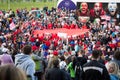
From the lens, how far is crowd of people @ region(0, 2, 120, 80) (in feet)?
20.1

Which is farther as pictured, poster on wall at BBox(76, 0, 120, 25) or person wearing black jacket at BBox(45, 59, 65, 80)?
poster on wall at BBox(76, 0, 120, 25)

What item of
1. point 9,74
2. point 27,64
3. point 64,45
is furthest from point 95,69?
point 64,45

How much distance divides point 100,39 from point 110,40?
28.2 inches

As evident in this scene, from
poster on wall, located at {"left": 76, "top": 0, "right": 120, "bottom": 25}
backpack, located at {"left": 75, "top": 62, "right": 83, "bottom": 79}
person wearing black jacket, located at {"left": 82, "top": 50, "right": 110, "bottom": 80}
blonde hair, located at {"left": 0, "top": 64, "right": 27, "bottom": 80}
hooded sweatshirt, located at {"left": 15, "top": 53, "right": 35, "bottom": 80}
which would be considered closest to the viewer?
blonde hair, located at {"left": 0, "top": 64, "right": 27, "bottom": 80}

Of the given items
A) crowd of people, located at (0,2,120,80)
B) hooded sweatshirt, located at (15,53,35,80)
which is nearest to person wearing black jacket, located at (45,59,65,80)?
crowd of people, located at (0,2,120,80)

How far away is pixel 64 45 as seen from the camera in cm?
2206

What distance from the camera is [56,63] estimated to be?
611 centimetres

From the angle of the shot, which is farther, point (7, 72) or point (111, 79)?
point (111, 79)

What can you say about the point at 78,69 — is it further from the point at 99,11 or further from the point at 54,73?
the point at 99,11

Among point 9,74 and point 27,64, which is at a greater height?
point 9,74

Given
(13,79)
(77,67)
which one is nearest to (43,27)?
(77,67)

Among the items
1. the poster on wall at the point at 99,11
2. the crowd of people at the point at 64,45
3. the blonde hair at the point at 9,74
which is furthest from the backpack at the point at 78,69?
the poster on wall at the point at 99,11

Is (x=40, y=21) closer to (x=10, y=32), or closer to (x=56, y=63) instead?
(x=10, y=32)

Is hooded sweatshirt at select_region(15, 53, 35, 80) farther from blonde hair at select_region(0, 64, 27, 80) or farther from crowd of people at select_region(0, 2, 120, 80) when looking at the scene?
blonde hair at select_region(0, 64, 27, 80)
